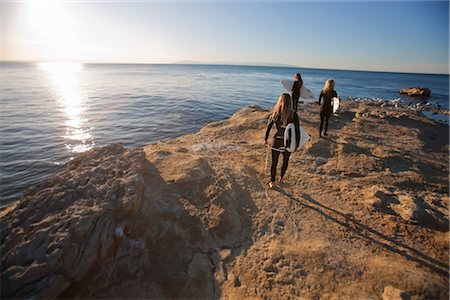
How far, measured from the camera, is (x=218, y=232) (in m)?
4.57

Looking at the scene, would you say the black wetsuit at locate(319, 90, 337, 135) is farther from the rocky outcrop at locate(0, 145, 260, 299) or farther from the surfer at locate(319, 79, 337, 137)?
the rocky outcrop at locate(0, 145, 260, 299)

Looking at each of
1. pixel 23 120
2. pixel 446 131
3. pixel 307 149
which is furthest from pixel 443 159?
pixel 23 120

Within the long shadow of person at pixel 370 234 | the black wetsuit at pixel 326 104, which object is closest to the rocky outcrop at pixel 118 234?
the long shadow of person at pixel 370 234

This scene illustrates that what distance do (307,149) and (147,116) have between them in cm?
1252

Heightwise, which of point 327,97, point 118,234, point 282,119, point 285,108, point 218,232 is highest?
point 327,97

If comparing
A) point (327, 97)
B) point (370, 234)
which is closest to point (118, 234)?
point (370, 234)

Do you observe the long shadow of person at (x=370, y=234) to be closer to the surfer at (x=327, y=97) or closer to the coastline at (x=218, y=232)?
the coastline at (x=218, y=232)

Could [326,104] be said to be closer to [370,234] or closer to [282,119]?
[282,119]

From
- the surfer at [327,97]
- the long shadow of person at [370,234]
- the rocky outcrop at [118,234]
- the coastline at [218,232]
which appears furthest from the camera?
the surfer at [327,97]

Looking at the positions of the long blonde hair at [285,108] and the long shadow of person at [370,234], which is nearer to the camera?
the long shadow of person at [370,234]

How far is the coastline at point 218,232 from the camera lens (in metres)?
3.51

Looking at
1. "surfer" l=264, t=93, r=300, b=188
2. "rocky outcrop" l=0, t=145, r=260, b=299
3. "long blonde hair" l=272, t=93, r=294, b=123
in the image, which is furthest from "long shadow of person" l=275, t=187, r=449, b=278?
"long blonde hair" l=272, t=93, r=294, b=123

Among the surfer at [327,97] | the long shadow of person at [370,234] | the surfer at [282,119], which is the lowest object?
the long shadow of person at [370,234]

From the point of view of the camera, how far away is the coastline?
3.51 m
